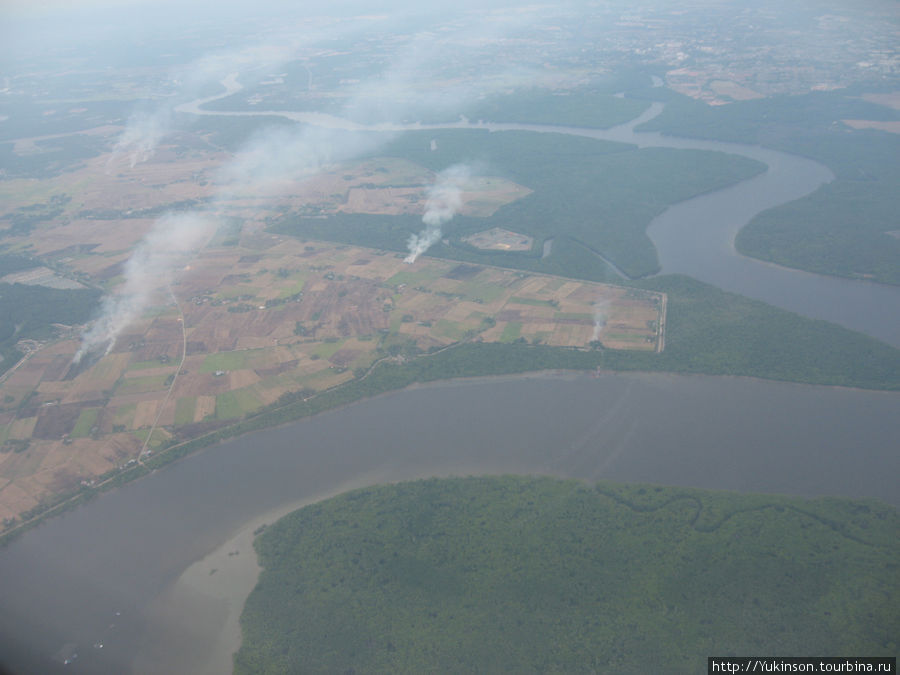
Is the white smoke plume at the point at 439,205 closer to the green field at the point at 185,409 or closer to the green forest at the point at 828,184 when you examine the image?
the green field at the point at 185,409

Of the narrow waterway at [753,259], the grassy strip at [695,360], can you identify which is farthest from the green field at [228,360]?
the narrow waterway at [753,259]

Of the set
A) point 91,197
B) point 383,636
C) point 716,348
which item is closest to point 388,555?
point 383,636

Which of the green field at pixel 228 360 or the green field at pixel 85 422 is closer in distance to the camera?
the green field at pixel 85 422

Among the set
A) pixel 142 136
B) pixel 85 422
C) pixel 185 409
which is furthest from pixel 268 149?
pixel 85 422

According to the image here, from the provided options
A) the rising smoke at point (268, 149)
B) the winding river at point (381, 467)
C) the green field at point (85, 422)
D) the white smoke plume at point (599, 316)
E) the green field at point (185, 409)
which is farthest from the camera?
the rising smoke at point (268, 149)

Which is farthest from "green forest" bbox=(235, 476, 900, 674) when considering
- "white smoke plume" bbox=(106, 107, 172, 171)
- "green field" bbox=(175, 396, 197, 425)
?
"white smoke plume" bbox=(106, 107, 172, 171)

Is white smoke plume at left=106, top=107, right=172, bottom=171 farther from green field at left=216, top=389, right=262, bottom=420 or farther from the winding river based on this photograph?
the winding river
